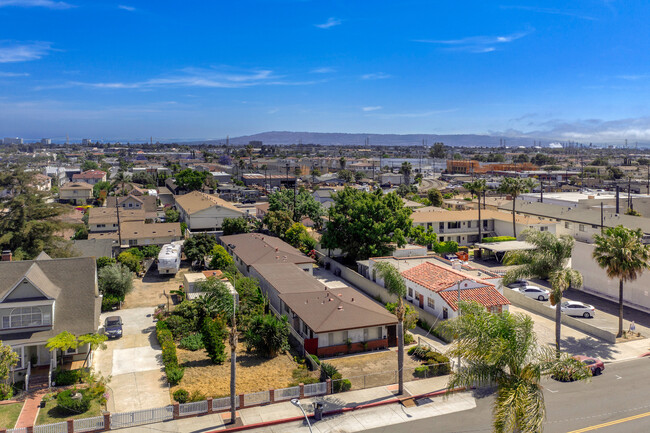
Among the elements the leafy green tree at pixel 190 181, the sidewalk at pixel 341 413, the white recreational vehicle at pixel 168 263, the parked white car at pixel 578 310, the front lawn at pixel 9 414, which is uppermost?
the leafy green tree at pixel 190 181

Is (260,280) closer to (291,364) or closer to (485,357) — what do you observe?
(291,364)

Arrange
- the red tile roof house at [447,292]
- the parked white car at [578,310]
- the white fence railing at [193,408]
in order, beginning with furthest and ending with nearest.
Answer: the parked white car at [578,310], the red tile roof house at [447,292], the white fence railing at [193,408]

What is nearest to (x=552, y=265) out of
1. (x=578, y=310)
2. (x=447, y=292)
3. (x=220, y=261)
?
(x=447, y=292)

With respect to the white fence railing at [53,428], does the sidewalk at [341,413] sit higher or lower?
lower

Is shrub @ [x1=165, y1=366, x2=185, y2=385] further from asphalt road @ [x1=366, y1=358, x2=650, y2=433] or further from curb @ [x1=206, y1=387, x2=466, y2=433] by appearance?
asphalt road @ [x1=366, y1=358, x2=650, y2=433]

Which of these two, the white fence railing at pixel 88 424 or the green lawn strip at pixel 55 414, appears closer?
the white fence railing at pixel 88 424

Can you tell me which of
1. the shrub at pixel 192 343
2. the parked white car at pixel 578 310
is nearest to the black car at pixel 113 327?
the shrub at pixel 192 343

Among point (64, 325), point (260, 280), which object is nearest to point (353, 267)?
point (260, 280)

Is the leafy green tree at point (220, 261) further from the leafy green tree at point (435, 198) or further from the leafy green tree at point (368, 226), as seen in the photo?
the leafy green tree at point (435, 198)

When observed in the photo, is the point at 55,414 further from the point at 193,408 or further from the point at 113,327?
the point at 113,327
